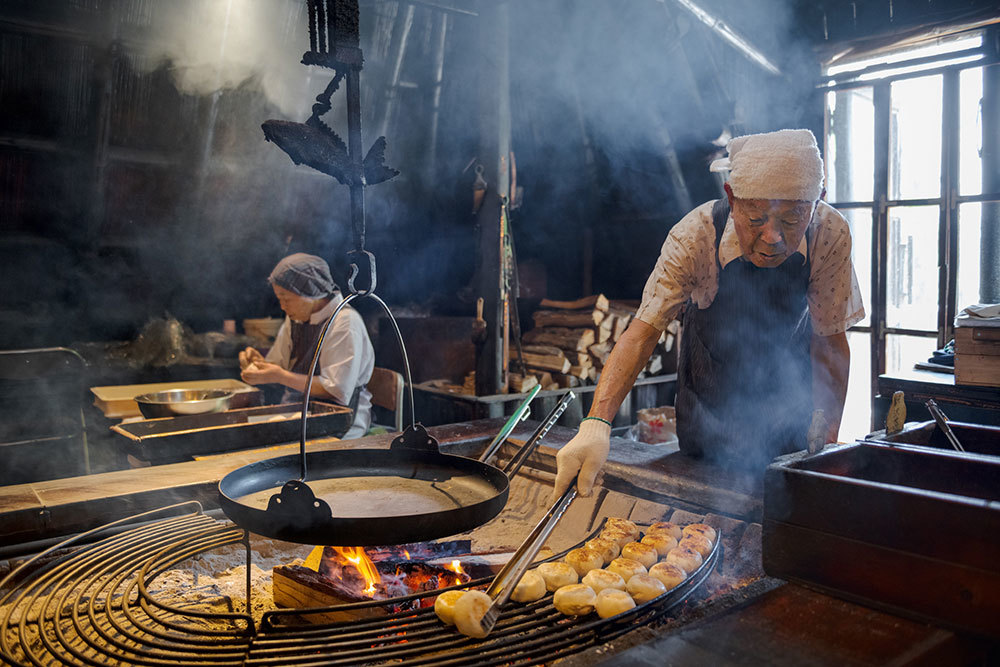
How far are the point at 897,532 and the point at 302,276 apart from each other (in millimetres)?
4241

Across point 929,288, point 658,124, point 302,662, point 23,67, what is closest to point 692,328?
point 302,662

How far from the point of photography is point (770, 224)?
2328 mm

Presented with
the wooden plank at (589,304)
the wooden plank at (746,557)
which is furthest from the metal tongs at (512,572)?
the wooden plank at (589,304)

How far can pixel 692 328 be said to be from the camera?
295 cm

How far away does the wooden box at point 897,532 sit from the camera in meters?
1.29

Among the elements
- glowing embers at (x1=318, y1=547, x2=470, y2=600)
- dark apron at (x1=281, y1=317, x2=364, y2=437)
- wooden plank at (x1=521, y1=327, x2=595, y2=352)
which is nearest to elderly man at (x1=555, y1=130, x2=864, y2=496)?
glowing embers at (x1=318, y1=547, x2=470, y2=600)

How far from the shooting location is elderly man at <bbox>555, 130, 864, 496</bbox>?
2303 mm

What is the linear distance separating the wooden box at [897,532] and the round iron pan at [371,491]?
27.6 inches

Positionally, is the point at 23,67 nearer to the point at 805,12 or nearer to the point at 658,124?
the point at 658,124

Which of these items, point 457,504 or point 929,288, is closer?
point 457,504

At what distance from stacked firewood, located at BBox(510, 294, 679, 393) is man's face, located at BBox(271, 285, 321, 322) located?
202 cm

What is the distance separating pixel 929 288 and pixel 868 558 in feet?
19.5

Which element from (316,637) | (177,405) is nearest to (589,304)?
(177,405)

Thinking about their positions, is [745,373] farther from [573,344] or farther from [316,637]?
[573,344]
